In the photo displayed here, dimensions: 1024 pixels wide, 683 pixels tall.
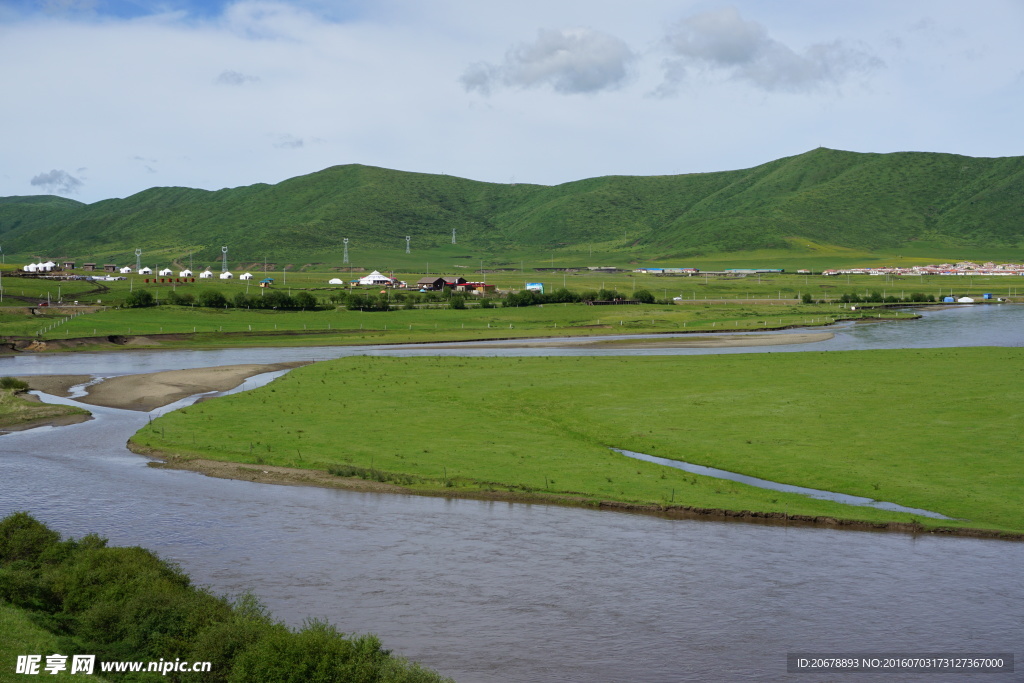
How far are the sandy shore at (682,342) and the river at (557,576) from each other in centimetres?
6718

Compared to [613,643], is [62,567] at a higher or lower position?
higher

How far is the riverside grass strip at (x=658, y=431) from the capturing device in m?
38.7

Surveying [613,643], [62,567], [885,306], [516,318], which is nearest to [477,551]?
[613,643]

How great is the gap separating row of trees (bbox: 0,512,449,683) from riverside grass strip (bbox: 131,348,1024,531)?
51.8 feet

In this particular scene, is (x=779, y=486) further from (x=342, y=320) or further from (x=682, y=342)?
(x=342, y=320)

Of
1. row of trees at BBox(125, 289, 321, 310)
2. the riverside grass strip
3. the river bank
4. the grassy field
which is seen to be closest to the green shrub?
the riverside grass strip

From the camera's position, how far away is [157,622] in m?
22.5

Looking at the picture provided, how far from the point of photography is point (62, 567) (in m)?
26.1

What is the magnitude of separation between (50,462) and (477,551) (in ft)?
83.4

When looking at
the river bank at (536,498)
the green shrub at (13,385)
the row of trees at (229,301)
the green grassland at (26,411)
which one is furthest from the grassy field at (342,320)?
the river bank at (536,498)

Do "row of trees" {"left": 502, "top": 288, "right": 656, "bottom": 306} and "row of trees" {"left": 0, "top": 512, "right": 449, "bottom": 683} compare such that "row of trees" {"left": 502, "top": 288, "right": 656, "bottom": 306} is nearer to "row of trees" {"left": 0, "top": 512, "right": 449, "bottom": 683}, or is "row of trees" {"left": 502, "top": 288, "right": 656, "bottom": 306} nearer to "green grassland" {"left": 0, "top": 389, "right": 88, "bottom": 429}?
"green grassland" {"left": 0, "top": 389, "right": 88, "bottom": 429}

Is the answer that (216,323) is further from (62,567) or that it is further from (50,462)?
(62,567)

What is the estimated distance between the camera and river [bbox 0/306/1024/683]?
79.3ft

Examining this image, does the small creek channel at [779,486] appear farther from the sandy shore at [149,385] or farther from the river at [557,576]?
the sandy shore at [149,385]
